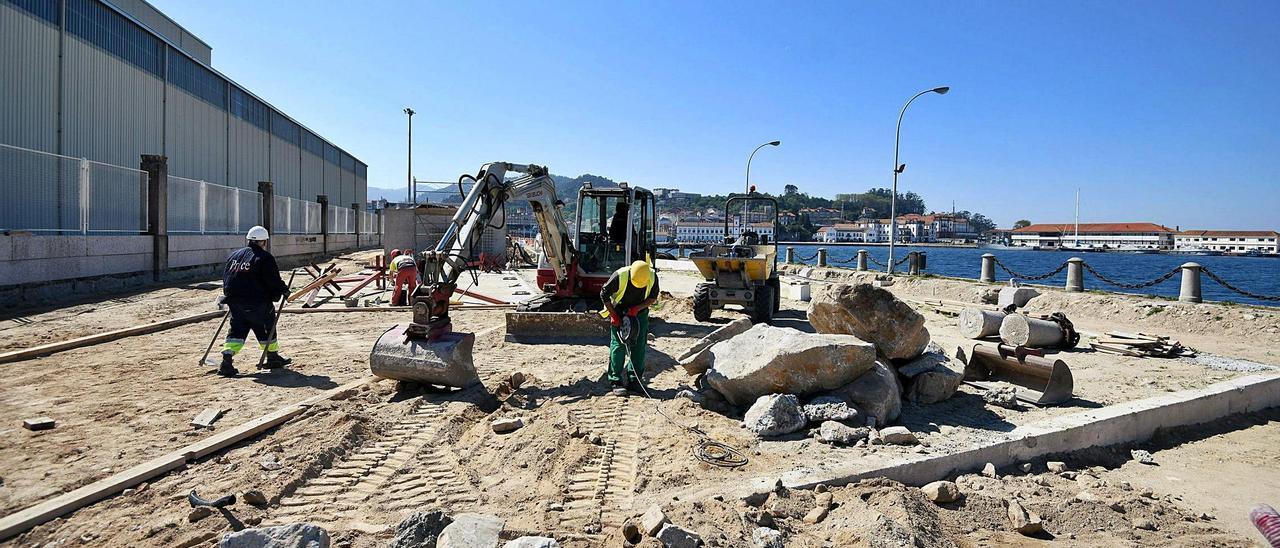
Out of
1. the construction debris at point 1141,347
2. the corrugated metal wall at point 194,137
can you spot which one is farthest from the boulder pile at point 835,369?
the corrugated metal wall at point 194,137

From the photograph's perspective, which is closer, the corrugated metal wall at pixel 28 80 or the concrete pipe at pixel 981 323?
the concrete pipe at pixel 981 323

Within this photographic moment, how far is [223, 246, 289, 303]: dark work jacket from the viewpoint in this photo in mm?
7195

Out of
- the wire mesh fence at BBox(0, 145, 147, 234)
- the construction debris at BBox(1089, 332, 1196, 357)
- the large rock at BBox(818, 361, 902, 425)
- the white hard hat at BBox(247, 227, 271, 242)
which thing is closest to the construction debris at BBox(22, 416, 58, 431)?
the white hard hat at BBox(247, 227, 271, 242)

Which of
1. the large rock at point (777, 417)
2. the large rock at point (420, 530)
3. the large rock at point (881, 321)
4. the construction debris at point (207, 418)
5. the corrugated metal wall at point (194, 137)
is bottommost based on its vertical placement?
the large rock at point (420, 530)

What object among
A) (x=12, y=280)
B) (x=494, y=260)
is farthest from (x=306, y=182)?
(x=12, y=280)

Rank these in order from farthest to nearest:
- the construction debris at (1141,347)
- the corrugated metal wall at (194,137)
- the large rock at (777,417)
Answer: the corrugated metal wall at (194,137) < the construction debris at (1141,347) < the large rock at (777,417)

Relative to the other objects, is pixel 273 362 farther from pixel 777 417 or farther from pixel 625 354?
pixel 777 417

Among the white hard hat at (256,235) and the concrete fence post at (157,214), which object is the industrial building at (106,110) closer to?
the concrete fence post at (157,214)

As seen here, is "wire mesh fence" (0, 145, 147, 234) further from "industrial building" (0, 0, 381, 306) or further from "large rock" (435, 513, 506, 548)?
"large rock" (435, 513, 506, 548)

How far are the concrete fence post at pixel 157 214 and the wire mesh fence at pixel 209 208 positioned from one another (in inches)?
22.7

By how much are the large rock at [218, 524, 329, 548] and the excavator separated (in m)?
3.00

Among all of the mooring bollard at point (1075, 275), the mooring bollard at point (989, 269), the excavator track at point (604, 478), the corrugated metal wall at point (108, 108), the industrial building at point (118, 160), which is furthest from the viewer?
the mooring bollard at point (989, 269)

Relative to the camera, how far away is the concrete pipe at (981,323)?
1122cm

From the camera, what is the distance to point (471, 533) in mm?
3480
